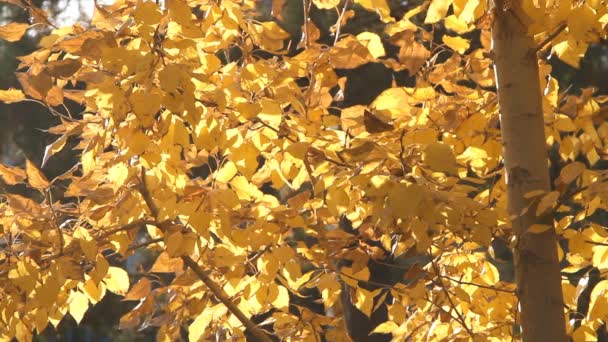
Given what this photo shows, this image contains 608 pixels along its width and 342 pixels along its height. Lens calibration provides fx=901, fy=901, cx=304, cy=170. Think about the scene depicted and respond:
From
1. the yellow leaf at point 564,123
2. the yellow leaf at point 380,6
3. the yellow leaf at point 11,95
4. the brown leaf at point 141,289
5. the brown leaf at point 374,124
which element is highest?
the yellow leaf at point 380,6

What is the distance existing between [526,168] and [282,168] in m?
0.40

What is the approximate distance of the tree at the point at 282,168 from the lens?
1.26 meters

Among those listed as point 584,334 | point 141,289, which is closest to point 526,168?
point 584,334

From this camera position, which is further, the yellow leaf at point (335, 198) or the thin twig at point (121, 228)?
the thin twig at point (121, 228)

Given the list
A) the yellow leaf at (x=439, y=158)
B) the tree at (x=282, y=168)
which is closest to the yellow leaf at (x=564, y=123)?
the tree at (x=282, y=168)

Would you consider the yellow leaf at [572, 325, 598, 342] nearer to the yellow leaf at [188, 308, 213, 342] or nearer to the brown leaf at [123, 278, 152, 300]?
the yellow leaf at [188, 308, 213, 342]

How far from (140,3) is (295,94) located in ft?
1.19

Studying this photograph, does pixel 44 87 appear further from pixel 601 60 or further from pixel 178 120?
pixel 601 60

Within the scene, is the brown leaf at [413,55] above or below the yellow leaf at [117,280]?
above

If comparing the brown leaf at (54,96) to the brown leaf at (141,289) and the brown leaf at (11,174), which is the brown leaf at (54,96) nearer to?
the brown leaf at (11,174)

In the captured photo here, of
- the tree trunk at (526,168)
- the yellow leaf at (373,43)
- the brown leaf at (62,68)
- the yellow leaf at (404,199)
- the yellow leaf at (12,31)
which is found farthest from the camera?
the yellow leaf at (373,43)

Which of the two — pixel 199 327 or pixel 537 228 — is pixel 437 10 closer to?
pixel 537 228

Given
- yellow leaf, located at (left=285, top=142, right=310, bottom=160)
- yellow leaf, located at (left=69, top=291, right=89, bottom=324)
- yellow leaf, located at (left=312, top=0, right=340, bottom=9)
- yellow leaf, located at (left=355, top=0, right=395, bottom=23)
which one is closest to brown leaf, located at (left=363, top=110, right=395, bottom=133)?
yellow leaf, located at (left=285, top=142, right=310, bottom=160)

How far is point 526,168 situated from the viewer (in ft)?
4.86
